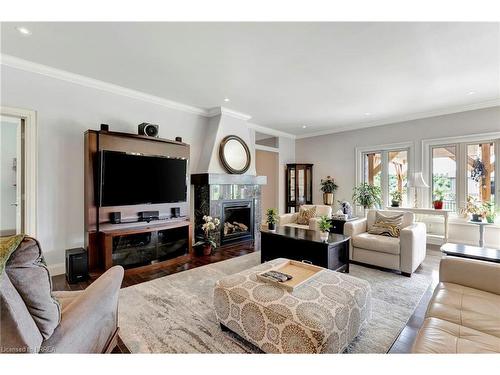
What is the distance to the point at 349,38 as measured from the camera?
242cm

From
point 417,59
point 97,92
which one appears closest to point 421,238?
point 417,59

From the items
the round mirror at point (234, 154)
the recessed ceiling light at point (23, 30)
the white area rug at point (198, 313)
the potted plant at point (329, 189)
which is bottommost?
the white area rug at point (198, 313)

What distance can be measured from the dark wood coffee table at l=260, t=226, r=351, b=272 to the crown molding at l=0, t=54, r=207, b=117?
2.77 meters

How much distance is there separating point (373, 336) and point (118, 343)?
195 cm

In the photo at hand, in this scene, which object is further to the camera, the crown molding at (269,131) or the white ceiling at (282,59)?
the crown molding at (269,131)

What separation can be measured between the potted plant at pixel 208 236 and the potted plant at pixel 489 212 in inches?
181

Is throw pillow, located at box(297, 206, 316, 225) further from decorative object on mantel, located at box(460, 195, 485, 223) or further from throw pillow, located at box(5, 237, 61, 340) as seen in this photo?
throw pillow, located at box(5, 237, 61, 340)

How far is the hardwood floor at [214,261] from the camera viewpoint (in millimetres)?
1836

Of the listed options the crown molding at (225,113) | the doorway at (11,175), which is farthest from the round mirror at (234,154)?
the doorway at (11,175)

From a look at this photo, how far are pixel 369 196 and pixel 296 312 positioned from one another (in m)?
4.58

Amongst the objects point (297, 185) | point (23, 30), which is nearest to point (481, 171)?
point (297, 185)

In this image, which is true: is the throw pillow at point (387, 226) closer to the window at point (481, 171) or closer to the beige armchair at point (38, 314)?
the window at point (481, 171)

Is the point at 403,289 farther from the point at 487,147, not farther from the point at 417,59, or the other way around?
the point at 487,147

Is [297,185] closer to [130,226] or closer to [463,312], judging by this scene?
[130,226]
